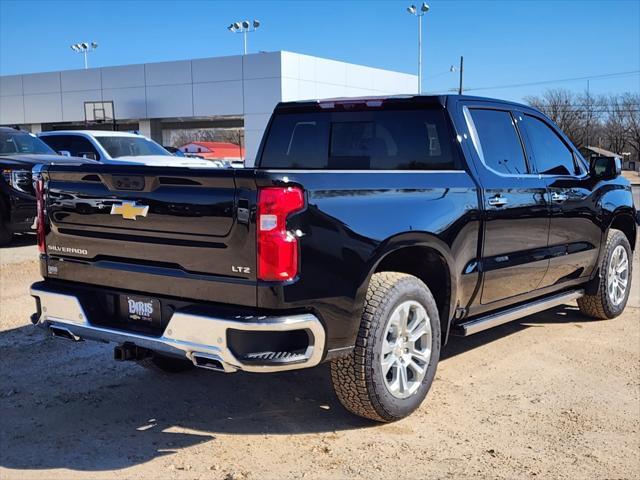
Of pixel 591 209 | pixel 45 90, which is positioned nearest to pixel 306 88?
pixel 45 90

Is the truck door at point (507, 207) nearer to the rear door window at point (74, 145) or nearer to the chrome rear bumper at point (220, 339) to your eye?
the chrome rear bumper at point (220, 339)

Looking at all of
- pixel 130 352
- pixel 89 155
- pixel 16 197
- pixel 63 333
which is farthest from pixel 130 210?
pixel 89 155

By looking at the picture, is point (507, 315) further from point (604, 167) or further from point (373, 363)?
point (604, 167)

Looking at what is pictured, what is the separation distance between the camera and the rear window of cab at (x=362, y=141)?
4.78m

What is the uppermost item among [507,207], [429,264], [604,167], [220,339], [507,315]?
[604,167]

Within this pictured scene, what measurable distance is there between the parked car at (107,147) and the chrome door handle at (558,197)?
9.12m

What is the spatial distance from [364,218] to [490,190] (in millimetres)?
1399

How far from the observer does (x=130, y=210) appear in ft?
12.2

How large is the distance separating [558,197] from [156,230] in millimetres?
3377

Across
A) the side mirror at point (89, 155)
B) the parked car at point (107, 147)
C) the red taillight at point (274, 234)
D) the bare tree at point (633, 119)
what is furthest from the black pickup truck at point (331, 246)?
the bare tree at point (633, 119)

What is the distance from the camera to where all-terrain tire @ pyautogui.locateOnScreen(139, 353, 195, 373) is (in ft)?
16.0

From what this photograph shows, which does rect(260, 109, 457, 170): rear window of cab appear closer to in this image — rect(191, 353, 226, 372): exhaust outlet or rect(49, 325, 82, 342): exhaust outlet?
rect(191, 353, 226, 372): exhaust outlet

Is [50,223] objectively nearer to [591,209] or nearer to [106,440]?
[106,440]

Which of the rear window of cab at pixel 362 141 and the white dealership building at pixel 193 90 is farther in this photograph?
the white dealership building at pixel 193 90
